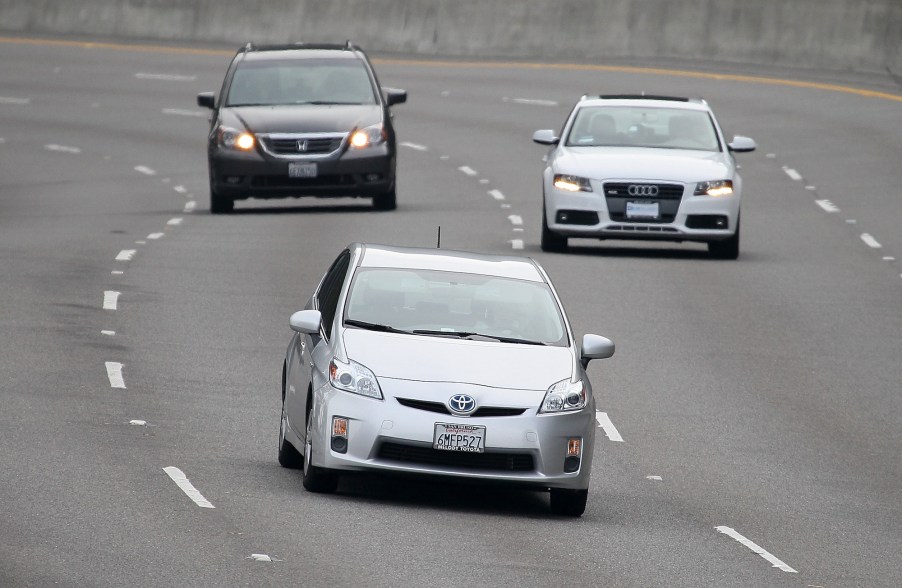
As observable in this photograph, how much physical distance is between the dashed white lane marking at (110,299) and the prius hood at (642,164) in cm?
579

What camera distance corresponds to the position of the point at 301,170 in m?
28.4

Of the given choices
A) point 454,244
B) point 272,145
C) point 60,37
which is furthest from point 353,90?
point 60,37

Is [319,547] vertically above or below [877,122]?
above

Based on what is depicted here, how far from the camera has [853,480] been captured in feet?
49.2

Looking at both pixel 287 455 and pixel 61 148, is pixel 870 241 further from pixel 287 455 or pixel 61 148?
pixel 61 148

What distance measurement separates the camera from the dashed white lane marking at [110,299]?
20984mm

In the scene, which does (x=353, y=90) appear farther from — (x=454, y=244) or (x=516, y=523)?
(x=516, y=523)

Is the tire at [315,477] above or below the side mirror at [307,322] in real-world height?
below

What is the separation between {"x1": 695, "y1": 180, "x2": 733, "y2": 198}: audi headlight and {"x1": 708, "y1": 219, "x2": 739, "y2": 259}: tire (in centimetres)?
63

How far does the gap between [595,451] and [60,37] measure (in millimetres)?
43759

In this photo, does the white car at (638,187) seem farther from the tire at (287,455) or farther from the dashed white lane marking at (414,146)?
the dashed white lane marking at (414,146)

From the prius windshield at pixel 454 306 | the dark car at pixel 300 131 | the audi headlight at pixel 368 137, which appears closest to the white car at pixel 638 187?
the audi headlight at pixel 368 137

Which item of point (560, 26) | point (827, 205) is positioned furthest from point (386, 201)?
point (560, 26)

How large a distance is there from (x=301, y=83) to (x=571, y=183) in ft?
18.4
